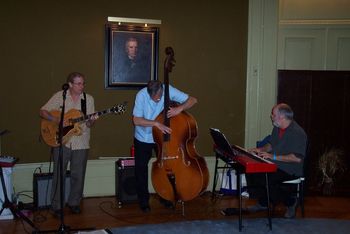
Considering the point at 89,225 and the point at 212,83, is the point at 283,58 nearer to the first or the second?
the point at 212,83

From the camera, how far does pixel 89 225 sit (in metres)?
4.24

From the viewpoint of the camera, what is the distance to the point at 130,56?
522 cm

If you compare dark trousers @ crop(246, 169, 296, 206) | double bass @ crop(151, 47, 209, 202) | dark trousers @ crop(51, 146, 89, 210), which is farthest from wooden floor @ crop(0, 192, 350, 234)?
double bass @ crop(151, 47, 209, 202)

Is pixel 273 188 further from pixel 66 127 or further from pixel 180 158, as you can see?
pixel 66 127

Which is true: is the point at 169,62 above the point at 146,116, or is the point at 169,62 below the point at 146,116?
above

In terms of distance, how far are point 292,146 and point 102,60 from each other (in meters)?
2.46

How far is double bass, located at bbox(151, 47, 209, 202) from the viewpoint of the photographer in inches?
163

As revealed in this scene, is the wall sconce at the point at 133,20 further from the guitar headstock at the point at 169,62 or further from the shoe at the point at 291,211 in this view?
the shoe at the point at 291,211

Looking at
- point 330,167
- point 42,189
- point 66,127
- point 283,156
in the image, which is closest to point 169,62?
point 66,127

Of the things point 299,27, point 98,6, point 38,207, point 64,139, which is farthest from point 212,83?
point 38,207

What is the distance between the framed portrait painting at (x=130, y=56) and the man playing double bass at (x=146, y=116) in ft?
2.64

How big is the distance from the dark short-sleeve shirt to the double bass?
31.1 inches

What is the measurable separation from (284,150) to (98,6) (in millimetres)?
2724

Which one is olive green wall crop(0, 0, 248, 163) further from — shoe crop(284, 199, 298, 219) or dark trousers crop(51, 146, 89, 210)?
shoe crop(284, 199, 298, 219)
